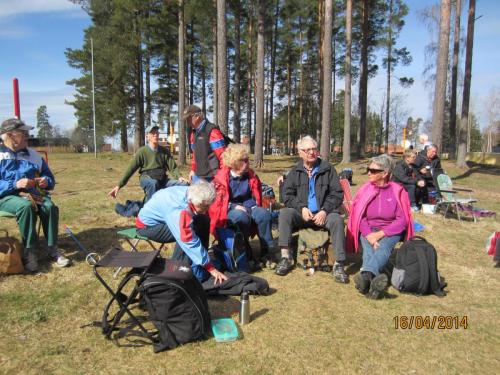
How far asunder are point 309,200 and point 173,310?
222 centimetres

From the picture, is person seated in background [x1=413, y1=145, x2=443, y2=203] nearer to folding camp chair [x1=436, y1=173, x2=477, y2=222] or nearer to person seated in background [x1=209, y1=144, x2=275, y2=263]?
folding camp chair [x1=436, y1=173, x2=477, y2=222]

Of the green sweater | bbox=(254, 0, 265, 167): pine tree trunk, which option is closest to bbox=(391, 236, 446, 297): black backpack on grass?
the green sweater

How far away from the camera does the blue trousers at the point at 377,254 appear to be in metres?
3.67

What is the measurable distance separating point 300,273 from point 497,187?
10.7 meters

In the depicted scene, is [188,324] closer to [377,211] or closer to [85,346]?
[85,346]

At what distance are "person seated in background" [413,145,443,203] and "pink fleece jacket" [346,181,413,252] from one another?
12.1ft

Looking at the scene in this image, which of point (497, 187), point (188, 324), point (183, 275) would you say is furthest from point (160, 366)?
point (497, 187)

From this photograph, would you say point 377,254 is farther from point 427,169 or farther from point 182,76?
point 182,76

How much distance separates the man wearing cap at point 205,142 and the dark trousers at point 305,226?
108cm

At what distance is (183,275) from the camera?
2686 mm

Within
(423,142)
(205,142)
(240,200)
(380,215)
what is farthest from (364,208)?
(423,142)

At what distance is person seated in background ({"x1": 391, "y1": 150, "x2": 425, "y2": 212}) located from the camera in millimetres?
7125

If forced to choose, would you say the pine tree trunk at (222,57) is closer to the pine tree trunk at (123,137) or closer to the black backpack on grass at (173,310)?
the black backpack on grass at (173,310)

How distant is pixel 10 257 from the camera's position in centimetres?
374
